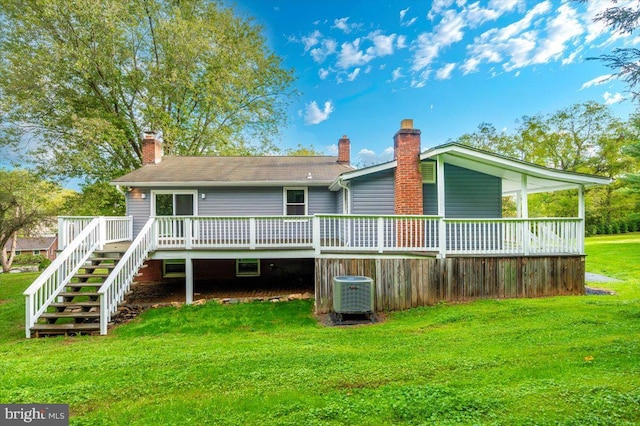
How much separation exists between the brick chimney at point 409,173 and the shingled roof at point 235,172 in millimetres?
2875

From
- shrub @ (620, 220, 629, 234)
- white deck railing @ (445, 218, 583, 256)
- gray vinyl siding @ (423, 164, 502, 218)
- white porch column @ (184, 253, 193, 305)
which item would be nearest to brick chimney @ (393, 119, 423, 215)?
white deck railing @ (445, 218, 583, 256)

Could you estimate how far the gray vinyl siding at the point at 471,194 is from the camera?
33.7ft

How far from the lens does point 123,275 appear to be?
7656 mm

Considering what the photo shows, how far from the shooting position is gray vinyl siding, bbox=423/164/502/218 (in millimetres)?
10258

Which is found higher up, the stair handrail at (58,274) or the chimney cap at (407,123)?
the chimney cap at (407,123)

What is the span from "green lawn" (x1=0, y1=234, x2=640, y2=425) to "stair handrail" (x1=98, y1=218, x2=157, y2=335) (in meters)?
0.61

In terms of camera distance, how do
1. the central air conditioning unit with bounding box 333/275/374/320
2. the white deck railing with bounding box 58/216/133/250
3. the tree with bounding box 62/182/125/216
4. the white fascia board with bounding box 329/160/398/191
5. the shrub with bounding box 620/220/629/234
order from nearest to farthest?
1. the central air conditioning unit with bounding box 333/275/374/320
2. the white deck railing with bounding box 58/216/133/250
3. the white fascia board with bounding box 329/160/398/191
4. the tree with bounding box 62/182/125/216
5. the shrub with bounding box 620/220/629/234

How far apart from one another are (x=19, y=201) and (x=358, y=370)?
20.6 meters

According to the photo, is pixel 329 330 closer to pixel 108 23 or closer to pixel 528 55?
pixel 108 23

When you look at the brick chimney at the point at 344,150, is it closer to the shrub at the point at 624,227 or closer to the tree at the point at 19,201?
the tree at the point at 19,201

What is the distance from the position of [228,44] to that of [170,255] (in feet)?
52.4

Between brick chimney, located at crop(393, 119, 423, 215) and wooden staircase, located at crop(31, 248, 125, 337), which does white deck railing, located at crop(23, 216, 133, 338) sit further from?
brick chimney, located at crop(393, 119, 423, 215)

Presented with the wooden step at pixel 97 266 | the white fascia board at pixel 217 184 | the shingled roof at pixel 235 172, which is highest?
the shingled roof at pixel 235 172

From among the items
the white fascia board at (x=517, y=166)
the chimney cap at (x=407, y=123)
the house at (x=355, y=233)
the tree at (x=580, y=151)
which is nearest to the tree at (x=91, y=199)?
the house at (x=355, y=233)
